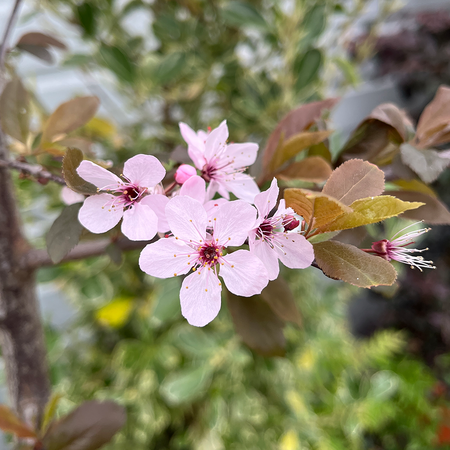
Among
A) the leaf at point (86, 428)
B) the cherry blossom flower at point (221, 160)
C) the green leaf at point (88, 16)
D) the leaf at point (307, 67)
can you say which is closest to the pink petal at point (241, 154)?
the cherry blossom flower at point (221, 160)

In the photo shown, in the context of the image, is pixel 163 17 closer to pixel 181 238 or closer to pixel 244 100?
pixel 244 100

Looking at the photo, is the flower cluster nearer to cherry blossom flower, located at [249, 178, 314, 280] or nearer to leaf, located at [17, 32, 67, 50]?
cherry blossom flower, located at [249, 178, 314, 280]

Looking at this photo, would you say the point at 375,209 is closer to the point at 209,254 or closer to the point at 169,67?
the point at 209,254

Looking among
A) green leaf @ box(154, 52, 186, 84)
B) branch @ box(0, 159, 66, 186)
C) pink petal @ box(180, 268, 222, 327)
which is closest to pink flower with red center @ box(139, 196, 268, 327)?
pink petal @ box(180, 268, 222, 327)

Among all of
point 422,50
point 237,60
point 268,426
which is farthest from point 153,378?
point 422,50

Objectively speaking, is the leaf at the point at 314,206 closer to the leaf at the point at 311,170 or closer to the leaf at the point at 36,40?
the leaf at the point at 311,170

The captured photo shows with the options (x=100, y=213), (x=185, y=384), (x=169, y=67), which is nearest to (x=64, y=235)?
(x=100, y=213)
